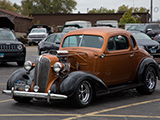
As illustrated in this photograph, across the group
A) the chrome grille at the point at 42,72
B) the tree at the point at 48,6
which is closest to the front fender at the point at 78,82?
the chrome grille at the point at 42,72

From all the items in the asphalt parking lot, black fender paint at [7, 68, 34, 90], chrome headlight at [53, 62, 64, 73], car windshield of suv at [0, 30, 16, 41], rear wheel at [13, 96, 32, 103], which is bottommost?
the asphalt parking lot

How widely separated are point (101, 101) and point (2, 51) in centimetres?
918

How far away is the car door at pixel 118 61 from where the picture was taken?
8.51m

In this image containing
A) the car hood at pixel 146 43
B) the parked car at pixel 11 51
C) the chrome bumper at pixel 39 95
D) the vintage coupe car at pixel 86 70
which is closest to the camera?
the chrome bumper at pixel 39 95

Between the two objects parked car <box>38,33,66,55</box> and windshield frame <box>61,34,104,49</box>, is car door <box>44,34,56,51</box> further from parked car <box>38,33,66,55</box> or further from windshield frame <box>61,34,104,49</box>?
windshield frame <box>61,34,104,49</box>

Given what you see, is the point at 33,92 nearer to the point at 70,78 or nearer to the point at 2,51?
the point at 70,78

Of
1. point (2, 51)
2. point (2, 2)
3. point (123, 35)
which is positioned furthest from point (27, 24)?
point (2, 2)

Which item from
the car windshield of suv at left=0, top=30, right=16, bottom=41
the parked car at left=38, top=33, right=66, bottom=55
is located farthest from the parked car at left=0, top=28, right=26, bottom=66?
the parked car at left=38, top=33, right=66, bottom=55

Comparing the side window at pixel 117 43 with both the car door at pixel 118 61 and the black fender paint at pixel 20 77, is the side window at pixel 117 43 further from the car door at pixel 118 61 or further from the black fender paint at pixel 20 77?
the black fender paint at pixel 20 77

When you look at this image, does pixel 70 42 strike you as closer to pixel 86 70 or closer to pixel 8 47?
pixel 86 70

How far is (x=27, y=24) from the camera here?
5731 cm

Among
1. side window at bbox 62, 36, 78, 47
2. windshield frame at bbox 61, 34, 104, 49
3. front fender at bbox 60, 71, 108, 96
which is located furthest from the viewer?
side window at bbox 62, 36, 78, 47

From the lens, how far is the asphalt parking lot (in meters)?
6.75

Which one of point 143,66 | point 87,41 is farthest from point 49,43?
point 87,41
